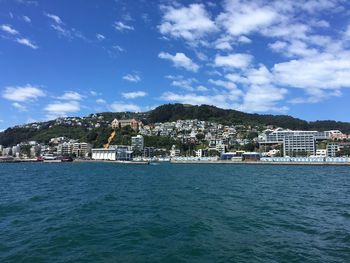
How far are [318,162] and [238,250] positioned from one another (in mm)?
115921

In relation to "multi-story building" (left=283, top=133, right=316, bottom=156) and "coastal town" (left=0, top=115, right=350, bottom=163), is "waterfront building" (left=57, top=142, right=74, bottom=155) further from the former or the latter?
"multi-story building" (left=283, top=133, right=316, bottom=156)

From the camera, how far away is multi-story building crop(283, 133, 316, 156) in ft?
544

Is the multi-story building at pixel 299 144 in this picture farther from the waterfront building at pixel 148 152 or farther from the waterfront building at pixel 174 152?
the waterfront building at pixel 148 152

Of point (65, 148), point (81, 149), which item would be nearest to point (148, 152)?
point (81, 149)

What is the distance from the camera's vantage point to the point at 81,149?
194 meters

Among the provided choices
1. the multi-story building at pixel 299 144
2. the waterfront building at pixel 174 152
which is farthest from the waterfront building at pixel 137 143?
the multi-story building at pixel 299 144

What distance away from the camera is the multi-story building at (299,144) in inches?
6526

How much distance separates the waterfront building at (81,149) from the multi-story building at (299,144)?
3967 inches

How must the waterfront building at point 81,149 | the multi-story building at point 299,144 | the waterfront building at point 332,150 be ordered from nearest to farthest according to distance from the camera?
1. the waterfront building at point 332,150
2. the multi-story building at point 299,144
3. the waterfront building at point 81,149

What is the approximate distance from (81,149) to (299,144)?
4366 inches

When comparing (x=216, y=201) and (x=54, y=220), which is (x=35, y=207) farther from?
(x=216, y=201)

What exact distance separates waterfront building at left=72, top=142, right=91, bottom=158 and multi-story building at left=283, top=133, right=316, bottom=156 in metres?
101

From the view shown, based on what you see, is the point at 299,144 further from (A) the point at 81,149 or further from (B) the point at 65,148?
(B) the point at 65,148

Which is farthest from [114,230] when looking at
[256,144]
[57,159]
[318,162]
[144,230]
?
[256,144]
